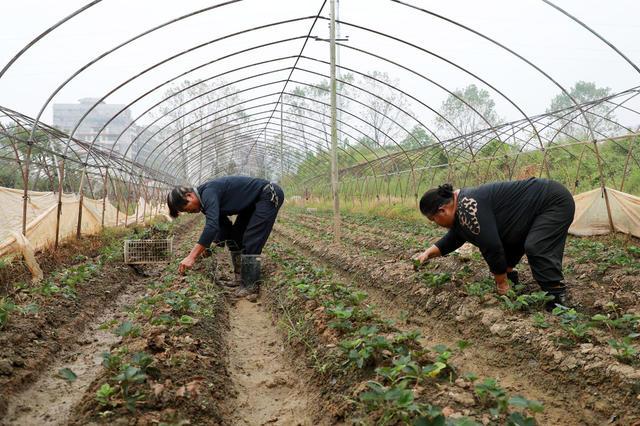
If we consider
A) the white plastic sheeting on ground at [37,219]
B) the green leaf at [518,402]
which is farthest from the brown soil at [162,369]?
the white plastic sheeting on ground at [37,219]

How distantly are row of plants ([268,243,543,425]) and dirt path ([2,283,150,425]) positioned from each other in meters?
1.61

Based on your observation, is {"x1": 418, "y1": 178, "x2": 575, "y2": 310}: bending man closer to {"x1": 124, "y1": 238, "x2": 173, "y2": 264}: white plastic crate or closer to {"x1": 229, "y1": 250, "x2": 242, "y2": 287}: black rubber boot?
{"x1": 229, "y1": 250, "x2": 242, "y2": 287}: black rubber boot

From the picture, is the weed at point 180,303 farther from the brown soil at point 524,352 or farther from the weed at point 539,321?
the weed at point 539,321

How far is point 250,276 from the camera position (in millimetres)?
5457

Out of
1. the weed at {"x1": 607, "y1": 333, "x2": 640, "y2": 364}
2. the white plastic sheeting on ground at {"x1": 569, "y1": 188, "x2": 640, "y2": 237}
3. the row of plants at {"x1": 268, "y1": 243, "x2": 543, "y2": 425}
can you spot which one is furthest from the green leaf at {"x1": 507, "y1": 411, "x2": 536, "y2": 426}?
the white plastic sheeting on ground at {"x1": 569, "y1": 188, "x2": 640, "y2": 237}

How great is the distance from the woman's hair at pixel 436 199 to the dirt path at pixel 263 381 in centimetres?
184

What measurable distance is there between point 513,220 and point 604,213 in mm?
5531

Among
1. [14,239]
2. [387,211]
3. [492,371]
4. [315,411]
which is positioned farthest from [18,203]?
[387,211]

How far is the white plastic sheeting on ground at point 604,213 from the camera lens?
7414mm

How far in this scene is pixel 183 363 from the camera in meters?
2.73

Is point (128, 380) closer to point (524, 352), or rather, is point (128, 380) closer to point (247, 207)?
point (524, 352)

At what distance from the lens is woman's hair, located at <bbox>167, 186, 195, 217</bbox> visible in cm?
462

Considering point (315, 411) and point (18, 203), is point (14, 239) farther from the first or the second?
point (315, 411)

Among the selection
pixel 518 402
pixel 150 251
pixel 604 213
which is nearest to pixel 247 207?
pixel 150 251
